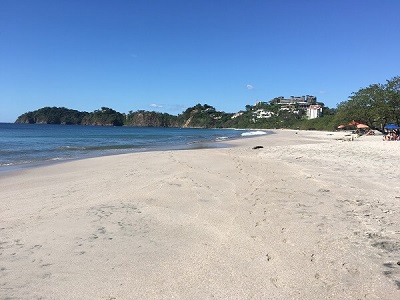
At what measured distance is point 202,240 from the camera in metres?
5.18

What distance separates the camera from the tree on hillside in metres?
47.8

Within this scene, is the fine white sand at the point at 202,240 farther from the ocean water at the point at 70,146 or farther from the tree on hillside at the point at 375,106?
the tree on hillside at the point at 375,106

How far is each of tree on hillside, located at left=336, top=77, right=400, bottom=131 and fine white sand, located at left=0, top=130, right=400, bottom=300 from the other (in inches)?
1784

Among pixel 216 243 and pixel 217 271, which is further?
pixel 216 243

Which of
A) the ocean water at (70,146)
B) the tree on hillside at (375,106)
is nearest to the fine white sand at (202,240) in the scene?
the ocean water at (70,146)

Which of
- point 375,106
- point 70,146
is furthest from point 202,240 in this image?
point 375,106

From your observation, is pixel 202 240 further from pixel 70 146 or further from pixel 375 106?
pixel 375 106

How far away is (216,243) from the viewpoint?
5.05 m

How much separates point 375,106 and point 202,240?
54923 millimetres

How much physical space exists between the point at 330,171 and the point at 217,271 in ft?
30.6

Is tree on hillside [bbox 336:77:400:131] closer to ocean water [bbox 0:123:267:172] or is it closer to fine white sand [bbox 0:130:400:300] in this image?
ocean water [bbox 0:123:267:172]

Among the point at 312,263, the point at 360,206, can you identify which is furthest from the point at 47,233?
the point at 360,206

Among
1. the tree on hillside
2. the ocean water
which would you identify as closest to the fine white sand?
the ocean water

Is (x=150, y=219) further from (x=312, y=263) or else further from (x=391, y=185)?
(x=391, y=185)
